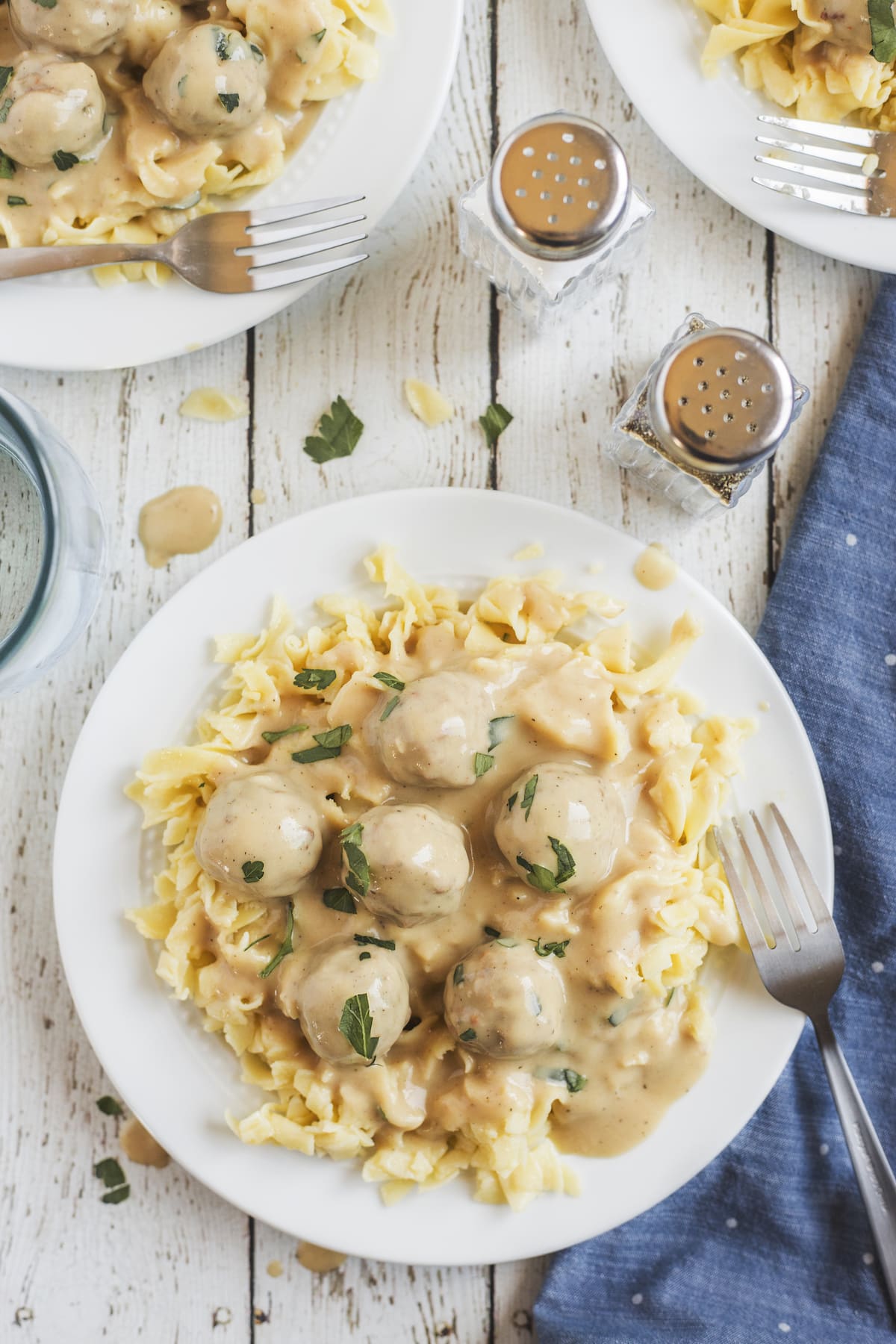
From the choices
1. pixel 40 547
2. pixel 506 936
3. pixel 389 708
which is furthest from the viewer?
pixel 40 547

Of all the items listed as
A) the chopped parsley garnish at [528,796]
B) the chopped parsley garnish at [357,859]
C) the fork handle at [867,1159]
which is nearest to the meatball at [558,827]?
A: the chopped parsley garnish at [528,796]

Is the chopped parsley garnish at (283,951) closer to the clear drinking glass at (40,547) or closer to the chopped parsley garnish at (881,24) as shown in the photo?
the clear drinking glass at (40,547)

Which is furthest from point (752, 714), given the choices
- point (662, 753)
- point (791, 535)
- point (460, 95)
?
point (460, 95)

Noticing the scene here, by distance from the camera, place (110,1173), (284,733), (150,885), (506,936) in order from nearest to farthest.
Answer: (506,936), (284,733), (150,885), (110,1173)

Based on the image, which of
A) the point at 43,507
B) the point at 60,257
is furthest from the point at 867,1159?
the point at 60,257

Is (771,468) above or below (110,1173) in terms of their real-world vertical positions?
above

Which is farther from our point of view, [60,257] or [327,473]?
[327,473]

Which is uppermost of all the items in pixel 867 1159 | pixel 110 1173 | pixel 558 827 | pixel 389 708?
pixel 389 708

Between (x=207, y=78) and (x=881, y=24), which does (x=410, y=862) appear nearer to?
(x=207, y=78)
